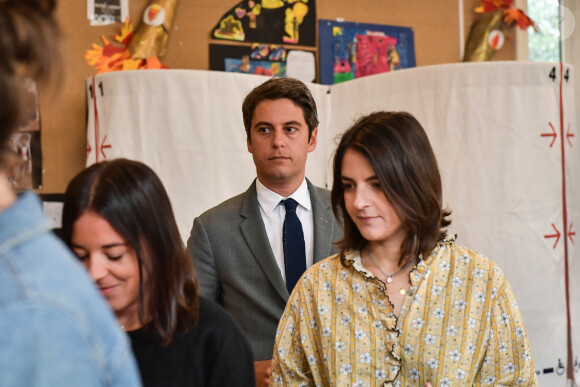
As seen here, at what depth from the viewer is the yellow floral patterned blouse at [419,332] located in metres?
1.56

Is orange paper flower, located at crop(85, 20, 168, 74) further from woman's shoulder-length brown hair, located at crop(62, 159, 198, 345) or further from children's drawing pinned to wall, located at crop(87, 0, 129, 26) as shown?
woman's shoulder-length brown hair, located at crop(62, 159, 198, 345)

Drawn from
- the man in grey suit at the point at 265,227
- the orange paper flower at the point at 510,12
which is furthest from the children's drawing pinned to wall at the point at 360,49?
the man in grey suit at the point at 265,227

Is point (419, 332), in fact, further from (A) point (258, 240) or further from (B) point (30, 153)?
(B) point (30, 153)

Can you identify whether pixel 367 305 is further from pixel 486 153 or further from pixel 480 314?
pixel 486 153

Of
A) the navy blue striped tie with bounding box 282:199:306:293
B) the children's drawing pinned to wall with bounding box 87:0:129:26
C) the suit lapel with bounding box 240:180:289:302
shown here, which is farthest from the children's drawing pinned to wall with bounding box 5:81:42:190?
the navy blue striped tie with bounding box 282:199:306:293

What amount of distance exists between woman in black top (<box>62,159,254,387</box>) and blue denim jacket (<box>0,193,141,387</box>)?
685 millimetres

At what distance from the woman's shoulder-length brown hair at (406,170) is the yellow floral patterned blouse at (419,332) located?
0.19 ft

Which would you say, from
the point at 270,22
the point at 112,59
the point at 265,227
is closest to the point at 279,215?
the point at 265,227

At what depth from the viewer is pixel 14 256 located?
2.07 ft

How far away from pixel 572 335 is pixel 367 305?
5.45ft

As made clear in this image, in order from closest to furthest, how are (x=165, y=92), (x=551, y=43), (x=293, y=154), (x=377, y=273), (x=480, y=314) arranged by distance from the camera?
(x=480, y=314) → (x=377, y=273) → (x=293, y=154) → (x=165, y=92) → (x=551, y=43)

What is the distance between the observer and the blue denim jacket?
1.98ft

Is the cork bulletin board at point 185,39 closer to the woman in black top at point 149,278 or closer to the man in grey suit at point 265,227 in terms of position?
the man in grey suit at point 265,227

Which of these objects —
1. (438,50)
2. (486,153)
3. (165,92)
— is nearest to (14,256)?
(165,92)
